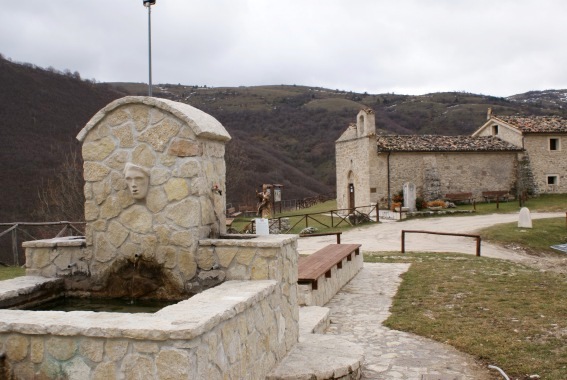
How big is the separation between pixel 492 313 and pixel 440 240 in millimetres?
11229

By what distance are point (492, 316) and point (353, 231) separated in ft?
46.8

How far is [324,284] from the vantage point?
26.6 feet

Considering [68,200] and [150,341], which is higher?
[68,200]

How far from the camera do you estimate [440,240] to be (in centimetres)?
1809

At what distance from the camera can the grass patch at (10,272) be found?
10.8m

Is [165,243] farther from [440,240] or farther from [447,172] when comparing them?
[447,172]

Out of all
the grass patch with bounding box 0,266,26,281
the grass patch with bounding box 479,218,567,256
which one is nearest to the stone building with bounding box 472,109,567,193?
the grass patch with bounding box 479,218,567,256

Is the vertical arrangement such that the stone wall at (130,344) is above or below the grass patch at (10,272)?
above

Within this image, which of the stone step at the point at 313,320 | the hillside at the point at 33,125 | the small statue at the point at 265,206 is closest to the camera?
the stone step at the point at 313,320

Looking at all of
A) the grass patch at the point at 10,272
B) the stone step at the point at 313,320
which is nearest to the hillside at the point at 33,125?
the grass patch at the point at 10,272

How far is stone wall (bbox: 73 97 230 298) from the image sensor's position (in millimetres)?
4844

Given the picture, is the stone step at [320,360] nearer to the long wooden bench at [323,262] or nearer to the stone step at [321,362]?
the stone step at [321,362]

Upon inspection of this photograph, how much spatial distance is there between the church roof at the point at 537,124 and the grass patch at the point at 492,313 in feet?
75.5

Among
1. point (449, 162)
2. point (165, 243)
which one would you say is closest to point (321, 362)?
point (165, 243)
